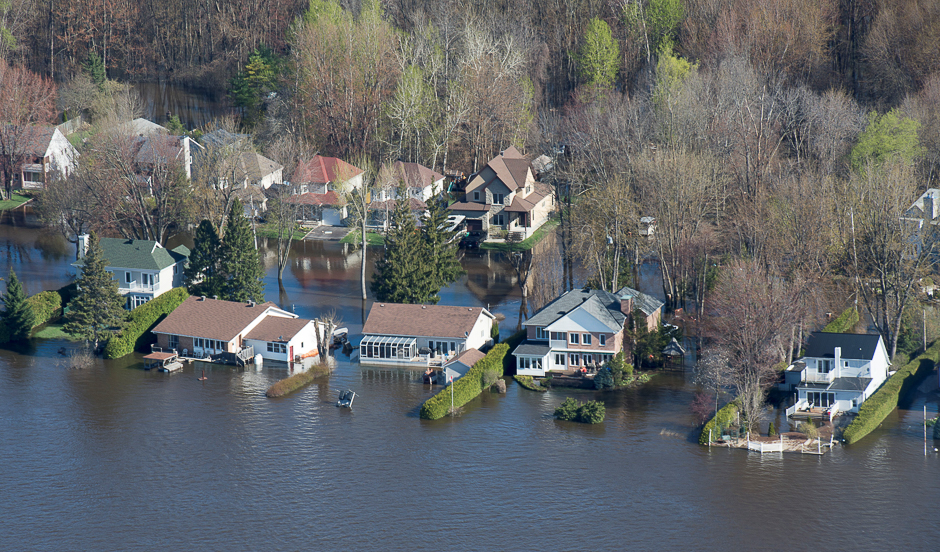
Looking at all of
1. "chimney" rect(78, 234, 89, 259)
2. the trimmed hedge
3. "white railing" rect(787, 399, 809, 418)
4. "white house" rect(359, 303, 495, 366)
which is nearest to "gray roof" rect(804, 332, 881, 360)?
"white railing" rect(787, 399, 809, 418)

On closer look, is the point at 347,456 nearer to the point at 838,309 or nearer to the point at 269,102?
the point at 838,309

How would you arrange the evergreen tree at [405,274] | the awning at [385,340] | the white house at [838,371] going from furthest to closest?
the evergreen tree at [405,274]
the awning at [385,340]
the white house at [838,371]

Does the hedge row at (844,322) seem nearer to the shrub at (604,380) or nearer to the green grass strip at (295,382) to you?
the shrub at (604,380)

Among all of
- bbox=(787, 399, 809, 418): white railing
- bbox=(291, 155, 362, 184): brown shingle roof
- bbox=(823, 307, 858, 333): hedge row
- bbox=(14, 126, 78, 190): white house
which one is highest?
bbox=(14, 126, 78, 190): white house

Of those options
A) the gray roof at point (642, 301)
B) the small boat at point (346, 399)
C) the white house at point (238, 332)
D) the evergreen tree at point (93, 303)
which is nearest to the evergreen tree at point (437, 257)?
the white house at point (238, 332)

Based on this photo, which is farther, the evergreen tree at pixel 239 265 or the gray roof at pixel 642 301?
the evergreen tree at pixel 239 265

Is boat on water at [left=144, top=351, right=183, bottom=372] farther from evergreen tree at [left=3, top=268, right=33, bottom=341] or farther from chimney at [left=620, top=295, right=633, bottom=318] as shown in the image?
chimney at [left=620, top=295, right=633, bottom=318]

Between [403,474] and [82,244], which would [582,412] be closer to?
[403,474]
